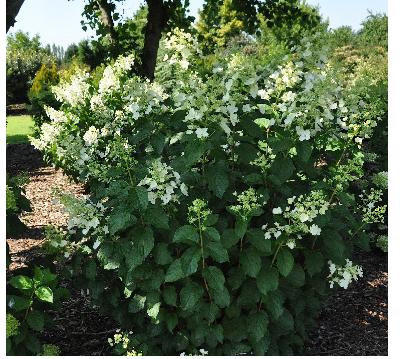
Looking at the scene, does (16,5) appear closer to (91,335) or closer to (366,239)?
(91,335)

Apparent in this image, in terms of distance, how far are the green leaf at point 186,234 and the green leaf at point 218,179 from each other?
19 cm

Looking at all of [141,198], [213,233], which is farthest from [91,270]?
[213,233]

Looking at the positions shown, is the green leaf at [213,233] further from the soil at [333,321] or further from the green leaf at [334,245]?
the soil at [333,321]

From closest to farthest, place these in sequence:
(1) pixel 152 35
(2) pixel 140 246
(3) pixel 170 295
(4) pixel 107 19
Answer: (2) pixel 140 246 → (3) pixel 170 295 → (1) pixel 152 35 → (4) pixel 107 19

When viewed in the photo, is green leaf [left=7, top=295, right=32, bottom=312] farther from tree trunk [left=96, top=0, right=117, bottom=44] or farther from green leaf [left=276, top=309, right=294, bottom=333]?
tree trunk [left=96, top=0, right=117, bottom=44]

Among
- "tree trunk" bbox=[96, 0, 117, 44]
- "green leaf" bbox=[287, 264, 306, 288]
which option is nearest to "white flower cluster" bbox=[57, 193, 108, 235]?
"green leaf" bbox=[287, 264, 306, 288]

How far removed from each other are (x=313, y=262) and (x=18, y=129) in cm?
1116

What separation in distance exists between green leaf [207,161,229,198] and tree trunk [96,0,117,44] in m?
5.25

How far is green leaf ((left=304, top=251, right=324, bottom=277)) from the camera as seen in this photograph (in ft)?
8.36

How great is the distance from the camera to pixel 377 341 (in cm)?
328

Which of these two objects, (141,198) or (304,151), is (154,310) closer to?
(141,198)

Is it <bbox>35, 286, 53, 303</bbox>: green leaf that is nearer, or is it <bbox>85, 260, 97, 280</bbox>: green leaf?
<bbox>35, 286, 53, 303</bbox>: green leaf

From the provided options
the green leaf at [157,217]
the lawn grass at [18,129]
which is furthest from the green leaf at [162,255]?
the lawn grass at [18,129]

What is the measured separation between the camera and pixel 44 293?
7.64 ft
